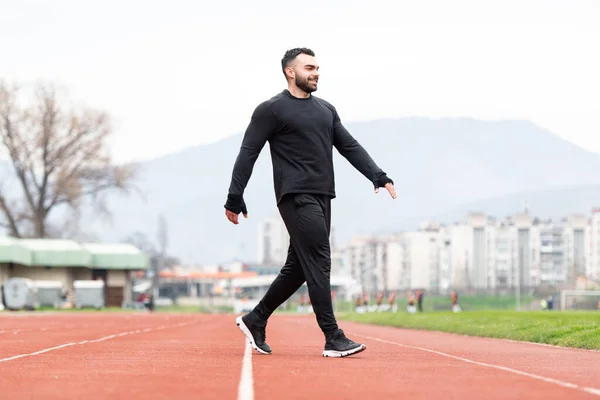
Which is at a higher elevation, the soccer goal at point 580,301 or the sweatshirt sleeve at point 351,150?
the sweatshirt sleeve at point 351,150

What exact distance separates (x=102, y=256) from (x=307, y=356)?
315ft

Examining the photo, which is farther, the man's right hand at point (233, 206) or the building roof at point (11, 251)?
the building roof at point (11, 251)

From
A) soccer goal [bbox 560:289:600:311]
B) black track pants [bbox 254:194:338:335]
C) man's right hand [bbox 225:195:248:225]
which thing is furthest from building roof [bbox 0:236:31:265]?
black track pants [bbox 254:194:338:335]

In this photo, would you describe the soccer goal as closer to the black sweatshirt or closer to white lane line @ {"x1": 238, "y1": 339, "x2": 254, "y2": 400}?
the black sweatshirt

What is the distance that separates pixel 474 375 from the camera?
9344 millimetres

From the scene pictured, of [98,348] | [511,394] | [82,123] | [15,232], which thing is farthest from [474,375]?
[15,232]

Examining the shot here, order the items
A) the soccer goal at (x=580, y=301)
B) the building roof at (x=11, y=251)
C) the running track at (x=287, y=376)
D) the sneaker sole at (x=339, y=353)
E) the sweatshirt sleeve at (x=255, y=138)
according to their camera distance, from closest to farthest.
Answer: the running track at (x=287, y=376) → the sneaker sole at (x=339, y=353) → the sweatshirt sleeve at (x=255, y=138) → the soccer goal at (x=580, y=301) → the building roof at (x=11, y=251)

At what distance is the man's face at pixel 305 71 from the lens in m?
11.8

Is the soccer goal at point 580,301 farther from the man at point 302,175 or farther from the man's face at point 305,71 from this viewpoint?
the man's face at point 305,71

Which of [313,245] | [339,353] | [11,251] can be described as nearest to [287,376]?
[339,353]

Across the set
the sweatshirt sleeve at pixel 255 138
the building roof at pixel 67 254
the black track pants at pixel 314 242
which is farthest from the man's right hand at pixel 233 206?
the building roof at pixel 67 254

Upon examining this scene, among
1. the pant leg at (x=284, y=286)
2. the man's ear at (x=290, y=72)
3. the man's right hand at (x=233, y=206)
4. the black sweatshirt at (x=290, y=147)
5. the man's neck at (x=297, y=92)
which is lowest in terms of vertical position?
the pant leg at (x=284, y=286)

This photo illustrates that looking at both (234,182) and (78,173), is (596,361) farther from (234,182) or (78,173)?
(78,173)

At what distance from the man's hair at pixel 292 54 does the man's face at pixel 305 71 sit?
38mm
